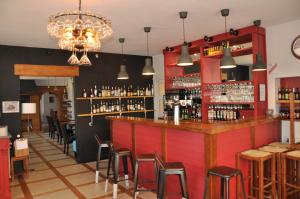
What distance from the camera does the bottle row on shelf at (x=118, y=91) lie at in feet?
20.4

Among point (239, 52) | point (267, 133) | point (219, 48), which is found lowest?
point (267, 133)

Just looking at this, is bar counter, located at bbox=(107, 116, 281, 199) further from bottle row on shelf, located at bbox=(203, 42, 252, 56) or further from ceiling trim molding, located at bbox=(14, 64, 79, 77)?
ceiling trim molding, located at bbox=(14, 64, 79, 77)

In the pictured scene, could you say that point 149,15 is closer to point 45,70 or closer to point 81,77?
point 81,77

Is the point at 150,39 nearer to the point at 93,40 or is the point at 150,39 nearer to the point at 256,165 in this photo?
the point at 93,40

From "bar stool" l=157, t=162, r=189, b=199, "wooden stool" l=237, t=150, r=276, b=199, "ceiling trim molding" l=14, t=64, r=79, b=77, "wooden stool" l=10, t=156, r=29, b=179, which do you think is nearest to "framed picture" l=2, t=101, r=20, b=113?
"ceiling trim molding" l=14, t=64, r=79, b=77

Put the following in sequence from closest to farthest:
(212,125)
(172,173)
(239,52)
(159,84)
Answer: (172,173) < (212,125) < (239,52) < (159,84)

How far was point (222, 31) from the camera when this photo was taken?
464 centimetres

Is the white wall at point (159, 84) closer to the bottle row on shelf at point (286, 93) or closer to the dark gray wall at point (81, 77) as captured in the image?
the dark gray wall at point (81, 77)

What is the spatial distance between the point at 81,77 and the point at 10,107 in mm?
1714

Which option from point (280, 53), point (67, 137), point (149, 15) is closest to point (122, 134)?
point (149, 15)

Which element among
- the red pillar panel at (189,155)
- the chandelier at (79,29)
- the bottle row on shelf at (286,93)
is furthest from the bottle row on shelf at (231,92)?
the chandelier at (79,29)

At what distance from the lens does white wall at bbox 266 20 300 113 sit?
4094mm

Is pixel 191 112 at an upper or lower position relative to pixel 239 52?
lower

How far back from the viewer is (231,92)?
15.9 feet
